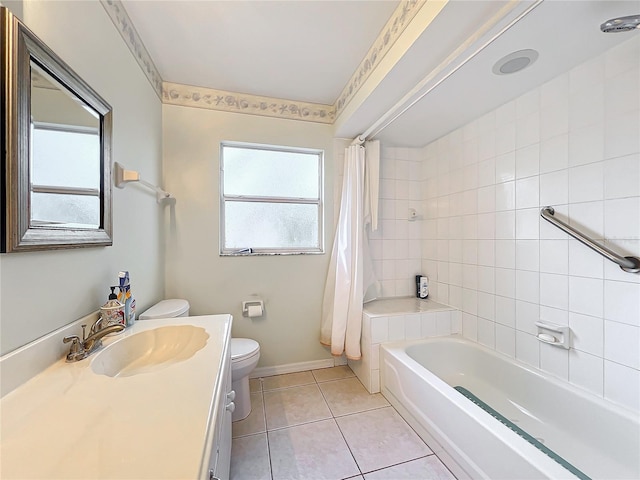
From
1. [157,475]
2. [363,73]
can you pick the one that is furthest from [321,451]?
[363,73]

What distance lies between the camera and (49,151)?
849 mm

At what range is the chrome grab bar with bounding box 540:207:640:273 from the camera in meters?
1.17

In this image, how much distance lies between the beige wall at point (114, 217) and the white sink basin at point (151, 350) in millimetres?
200

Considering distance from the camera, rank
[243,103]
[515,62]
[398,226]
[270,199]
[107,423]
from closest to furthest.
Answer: [107,423]
[515,62]
[243,103]
[270,199]
[398,226]

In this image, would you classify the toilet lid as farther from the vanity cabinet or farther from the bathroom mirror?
the bathroom mirror

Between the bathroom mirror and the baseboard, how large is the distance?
157cm

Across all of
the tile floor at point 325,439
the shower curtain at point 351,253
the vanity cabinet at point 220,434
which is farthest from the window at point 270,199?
the vanity cabinet at point 220,434

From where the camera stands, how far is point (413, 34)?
1.18m

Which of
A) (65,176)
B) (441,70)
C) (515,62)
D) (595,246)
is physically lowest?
(595,246)

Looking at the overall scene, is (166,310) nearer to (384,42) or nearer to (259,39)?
(259,39)

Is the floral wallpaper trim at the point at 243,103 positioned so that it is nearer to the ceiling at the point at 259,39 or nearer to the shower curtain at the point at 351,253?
the ceiling at the point at 259,39

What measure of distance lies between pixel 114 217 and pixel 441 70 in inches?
68.5

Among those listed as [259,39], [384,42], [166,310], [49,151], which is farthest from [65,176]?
[384,42]

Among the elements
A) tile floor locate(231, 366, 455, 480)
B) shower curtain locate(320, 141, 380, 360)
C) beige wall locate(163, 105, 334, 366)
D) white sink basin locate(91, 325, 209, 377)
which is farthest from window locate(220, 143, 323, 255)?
tile floor locate(231, 366, 455, 480)
